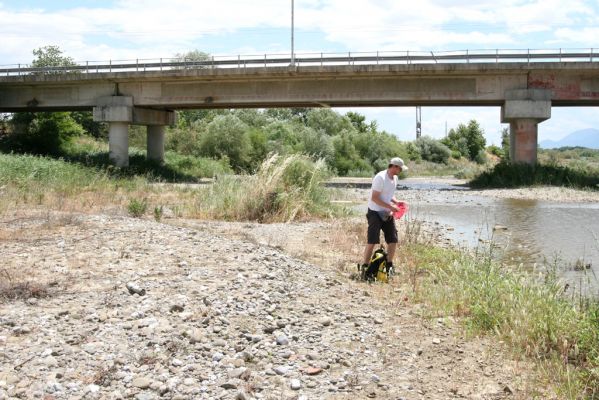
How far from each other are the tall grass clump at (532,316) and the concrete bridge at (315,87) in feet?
86.7

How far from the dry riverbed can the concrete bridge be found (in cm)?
2612

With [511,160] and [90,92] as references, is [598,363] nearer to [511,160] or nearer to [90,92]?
[511,160]

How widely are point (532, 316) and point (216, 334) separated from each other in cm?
323

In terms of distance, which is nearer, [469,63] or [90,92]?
[469,63]

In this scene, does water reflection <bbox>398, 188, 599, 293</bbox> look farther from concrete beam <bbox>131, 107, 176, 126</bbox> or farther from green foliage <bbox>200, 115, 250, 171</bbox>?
green foliage <bbox>200, 115, 250, 171</bbox>

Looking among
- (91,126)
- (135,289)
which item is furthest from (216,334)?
(91,126)

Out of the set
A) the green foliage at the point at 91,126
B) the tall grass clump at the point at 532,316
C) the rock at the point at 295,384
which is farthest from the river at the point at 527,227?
the green foliage at the point at 91,126

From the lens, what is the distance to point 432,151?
258ft

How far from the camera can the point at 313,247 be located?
1232 centimetres

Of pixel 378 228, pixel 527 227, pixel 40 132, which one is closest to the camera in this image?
pixel 378 228

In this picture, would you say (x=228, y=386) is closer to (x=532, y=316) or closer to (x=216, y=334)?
(x=216, y=334)

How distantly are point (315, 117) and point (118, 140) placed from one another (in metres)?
36.0

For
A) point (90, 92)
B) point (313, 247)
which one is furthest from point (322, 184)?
point (90, 92)

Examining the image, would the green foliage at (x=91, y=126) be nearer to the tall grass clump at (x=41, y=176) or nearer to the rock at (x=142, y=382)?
the tall grass clump at (x=41, y=176)
